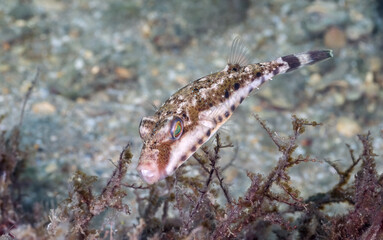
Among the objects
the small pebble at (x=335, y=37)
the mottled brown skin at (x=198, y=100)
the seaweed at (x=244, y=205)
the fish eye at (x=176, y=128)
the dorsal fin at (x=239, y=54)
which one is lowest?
the seaweed at (x=244, y=205)

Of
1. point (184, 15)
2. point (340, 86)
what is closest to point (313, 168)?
point (340, 86)

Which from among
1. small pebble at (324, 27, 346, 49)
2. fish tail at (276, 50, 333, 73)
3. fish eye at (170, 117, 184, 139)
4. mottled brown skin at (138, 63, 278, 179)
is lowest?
fish eye at (170, 117, 184, 139)

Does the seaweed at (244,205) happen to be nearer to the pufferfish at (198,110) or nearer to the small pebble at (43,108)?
the pufferfish at (198,110)

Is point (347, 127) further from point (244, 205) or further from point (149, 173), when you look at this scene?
point (149, 173)

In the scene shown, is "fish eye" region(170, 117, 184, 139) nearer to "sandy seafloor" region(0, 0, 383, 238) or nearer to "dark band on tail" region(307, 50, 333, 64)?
"dark band on tail" region(307, 50, 333, 64)

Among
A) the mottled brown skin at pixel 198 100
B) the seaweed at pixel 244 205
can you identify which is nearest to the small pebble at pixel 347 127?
the seaweed at pixel 244 205

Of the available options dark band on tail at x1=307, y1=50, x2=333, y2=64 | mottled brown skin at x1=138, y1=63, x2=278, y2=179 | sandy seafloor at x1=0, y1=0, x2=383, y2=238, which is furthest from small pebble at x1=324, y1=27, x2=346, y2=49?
mottled brown skin at x1=138, y1=63, x2=278, y2=179

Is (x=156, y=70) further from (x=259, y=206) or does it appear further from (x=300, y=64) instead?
(x=259, y=206)
